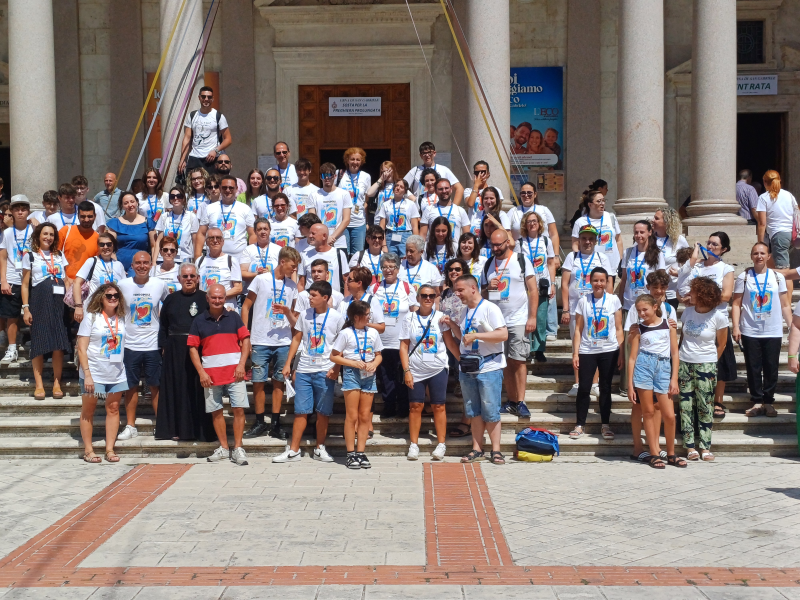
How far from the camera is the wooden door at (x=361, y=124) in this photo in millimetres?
19812

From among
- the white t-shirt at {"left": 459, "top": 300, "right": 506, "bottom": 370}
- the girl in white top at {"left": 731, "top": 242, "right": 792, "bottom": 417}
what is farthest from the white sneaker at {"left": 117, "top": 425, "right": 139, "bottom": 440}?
the girl in white top at {"left": 731, "top": 242, "right": 792, "bottom": 417}

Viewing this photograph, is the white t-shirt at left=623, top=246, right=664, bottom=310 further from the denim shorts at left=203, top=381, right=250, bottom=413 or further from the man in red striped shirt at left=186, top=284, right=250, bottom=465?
the denim shorts at left=203, top=381, right=250, bottom=413

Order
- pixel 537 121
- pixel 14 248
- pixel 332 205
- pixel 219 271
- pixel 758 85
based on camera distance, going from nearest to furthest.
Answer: pixel 219 271
pixel 14 248
pixel 332 205
pixel 758 85
pixel 537 121

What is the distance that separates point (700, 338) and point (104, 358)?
20.4 feet

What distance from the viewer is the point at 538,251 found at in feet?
39.8

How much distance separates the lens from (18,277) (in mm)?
12688

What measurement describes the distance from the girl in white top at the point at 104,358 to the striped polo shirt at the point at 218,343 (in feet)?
2.79

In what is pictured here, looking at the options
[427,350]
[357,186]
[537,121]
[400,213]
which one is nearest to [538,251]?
[400,213]

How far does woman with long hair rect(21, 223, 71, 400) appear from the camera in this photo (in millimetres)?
11859

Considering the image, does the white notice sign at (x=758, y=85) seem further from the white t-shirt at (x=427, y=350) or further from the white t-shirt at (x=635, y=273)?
the white t-shirt at (x=427, y=350)

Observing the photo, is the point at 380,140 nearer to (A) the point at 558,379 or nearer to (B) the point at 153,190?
(B) the point at 153,190

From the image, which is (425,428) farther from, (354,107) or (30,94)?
(354,107)

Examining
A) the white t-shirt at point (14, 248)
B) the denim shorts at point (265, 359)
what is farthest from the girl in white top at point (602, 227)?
the white t-shirt at point (14, 248)

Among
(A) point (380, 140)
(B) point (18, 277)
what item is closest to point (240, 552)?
(B) point (18, 277)
